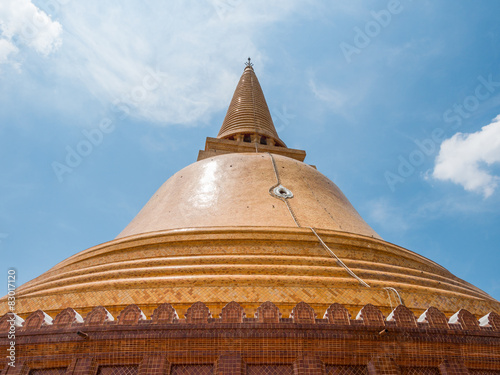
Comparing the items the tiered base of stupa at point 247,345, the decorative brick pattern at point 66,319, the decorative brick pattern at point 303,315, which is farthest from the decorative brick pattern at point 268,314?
the decorative brick pattern at point 66,319

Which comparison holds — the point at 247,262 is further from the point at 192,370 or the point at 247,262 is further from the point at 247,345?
the point at 192,370

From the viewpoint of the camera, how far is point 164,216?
31.2 feet

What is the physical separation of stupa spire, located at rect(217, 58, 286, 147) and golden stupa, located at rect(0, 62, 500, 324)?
23.1 ft

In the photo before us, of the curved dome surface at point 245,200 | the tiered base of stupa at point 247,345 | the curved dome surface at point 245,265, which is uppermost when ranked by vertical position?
the curved dome surface at point 245,200

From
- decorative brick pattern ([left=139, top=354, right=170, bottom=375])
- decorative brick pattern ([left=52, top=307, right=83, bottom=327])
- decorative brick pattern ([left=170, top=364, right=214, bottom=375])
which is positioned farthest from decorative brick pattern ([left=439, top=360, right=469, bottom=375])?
decorative brick pattern ([left=52, top=307, right=83, bottom=327])

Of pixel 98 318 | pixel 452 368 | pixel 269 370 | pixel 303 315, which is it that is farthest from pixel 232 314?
pixel 452 368

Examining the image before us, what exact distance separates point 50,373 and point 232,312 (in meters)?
2.27

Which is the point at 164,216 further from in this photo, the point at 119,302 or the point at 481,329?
the point at 481,329

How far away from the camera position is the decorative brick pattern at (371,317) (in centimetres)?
459

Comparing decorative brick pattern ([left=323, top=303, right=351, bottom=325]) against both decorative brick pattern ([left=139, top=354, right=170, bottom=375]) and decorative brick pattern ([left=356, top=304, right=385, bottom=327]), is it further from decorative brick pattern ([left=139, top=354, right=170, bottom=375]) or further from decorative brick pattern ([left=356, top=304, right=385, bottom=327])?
decorative brick pattern ([left=139, top=354, right=170, bottom=375])

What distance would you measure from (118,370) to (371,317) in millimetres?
3105

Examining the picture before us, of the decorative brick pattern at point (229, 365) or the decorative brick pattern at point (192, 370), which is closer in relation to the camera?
the decorative brick pattern at point (229, 365)

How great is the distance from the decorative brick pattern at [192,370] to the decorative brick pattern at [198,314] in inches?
19.3

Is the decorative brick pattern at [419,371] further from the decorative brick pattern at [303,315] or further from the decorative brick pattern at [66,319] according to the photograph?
the decorative brick pattern at [66,319]
